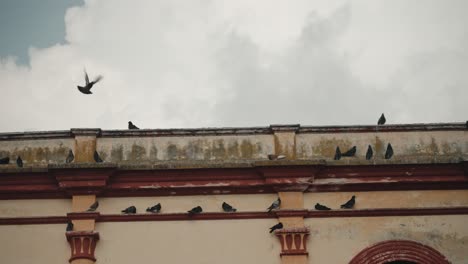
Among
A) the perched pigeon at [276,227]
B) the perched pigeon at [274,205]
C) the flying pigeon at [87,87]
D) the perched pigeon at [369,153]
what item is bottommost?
the perched pigeon at [276,227]

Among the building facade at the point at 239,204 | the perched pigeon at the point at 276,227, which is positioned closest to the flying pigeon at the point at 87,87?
the building facade at the point at 239,204

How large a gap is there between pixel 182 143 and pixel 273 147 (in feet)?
5.89

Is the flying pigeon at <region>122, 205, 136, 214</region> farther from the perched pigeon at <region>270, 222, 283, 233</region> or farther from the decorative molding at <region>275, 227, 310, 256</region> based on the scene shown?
the decorative molding at <region>275, 227, 310, 256</region>

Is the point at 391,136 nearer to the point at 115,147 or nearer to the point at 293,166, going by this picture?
the point at 293,166

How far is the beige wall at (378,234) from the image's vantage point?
14.5 metres

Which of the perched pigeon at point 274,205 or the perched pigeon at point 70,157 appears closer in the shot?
the perched pigeon at point 274,205

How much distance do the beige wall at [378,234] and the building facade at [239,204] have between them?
0.02 metres

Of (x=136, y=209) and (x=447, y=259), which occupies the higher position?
(x=136, y=209)

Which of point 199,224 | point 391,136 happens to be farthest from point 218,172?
point 391,136

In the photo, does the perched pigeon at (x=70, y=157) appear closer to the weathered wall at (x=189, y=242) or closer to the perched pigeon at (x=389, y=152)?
the weathered wall at (x=189, y=242)

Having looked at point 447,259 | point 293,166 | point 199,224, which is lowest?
point 447,259

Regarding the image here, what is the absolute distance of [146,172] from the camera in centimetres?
1510

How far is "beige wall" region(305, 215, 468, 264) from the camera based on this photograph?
1452cm

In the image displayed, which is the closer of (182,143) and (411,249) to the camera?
(411,249)
